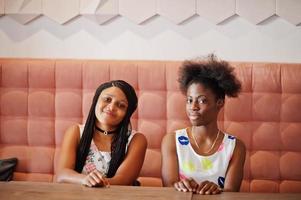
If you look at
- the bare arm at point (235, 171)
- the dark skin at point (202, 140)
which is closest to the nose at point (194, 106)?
the dark skin at point (202, 140)

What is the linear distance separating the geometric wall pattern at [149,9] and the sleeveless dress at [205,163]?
857 mm

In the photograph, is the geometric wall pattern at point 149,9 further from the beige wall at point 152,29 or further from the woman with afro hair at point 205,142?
the woman with afro hair at point 205,142

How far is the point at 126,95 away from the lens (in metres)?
2.02

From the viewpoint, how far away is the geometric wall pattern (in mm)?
2434

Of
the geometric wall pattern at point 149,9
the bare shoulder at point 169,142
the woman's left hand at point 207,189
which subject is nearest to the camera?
the woman's left hand at point 207,189

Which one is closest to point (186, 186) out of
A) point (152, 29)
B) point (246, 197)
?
point (246, 197)

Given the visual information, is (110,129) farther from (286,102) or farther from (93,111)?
(286,102)

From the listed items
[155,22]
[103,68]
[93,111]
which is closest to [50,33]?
[103,68]

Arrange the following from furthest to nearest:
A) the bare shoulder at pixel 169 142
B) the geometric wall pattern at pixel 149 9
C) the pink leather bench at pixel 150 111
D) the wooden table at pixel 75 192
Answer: the geometric wall pattern at pixel 149 9, the pink leather bench at pixel 150 111, the bare shoulder at pixel 169 142, the wooden table at pixel 75 192

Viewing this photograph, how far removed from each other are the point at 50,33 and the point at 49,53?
118 millimetres

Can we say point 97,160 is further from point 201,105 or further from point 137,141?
point 201,105

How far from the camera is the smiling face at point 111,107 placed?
1.95 metres

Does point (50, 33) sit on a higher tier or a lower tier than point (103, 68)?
higher

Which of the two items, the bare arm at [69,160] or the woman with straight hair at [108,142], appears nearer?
the bare arm at [69,160]
